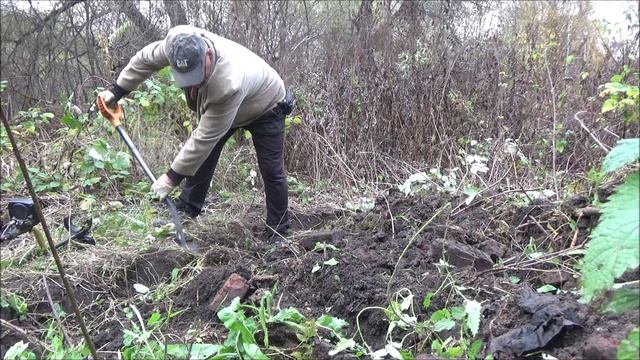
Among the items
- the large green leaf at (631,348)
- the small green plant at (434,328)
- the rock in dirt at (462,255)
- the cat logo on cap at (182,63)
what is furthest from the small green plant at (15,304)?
the large green leaf at (631,348)

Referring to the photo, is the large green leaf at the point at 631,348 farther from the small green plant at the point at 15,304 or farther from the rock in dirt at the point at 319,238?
the small green plant at the point at 15,304

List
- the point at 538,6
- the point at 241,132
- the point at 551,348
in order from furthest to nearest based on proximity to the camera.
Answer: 1. the point at 538,6
2. the point at 241,132
3. the point at 551,348

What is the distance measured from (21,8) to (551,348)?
23.0 ft

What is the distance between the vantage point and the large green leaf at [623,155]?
1.25 m

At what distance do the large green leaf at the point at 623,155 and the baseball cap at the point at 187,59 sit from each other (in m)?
2.36

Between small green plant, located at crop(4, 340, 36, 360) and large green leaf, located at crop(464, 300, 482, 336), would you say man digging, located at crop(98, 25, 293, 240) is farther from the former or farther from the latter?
large green leaf, located at crop(464, 300, 482, 336)

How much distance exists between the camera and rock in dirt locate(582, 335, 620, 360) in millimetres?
1542

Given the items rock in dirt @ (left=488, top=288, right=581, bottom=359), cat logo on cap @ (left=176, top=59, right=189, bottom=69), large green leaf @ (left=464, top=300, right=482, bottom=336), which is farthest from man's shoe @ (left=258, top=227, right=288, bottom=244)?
rock in dirt @ (left=488, top=288, right=581, bottom=359)

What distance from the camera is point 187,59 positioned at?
3.14 metres

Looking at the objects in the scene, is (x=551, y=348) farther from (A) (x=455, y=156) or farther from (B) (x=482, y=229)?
(A) (x=455, y=156)

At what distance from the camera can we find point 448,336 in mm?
2258

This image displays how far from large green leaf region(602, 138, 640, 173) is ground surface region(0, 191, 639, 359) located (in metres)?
0.80

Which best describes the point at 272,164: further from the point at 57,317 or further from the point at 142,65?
the point at 57,317

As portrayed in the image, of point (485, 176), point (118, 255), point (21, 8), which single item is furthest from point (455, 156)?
point (21, 8)
